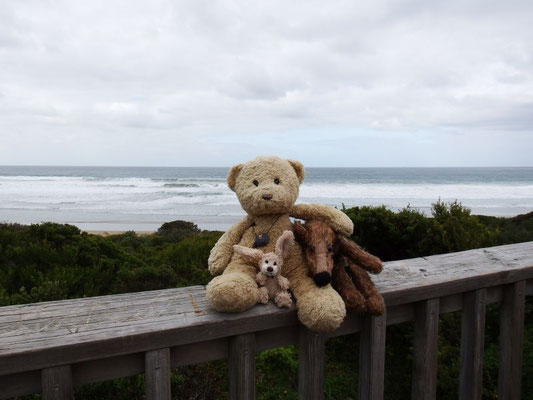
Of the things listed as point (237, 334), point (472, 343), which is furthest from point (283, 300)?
point (472, 343)

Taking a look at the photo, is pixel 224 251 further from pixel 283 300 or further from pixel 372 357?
pixel 372 357

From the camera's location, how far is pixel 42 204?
22891 millimetres

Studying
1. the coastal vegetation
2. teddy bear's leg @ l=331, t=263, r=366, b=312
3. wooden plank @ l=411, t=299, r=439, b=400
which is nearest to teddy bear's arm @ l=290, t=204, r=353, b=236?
teddy bear's leg @ l=331, t=263, r=366, b=312

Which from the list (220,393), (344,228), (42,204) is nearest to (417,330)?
(344,228)

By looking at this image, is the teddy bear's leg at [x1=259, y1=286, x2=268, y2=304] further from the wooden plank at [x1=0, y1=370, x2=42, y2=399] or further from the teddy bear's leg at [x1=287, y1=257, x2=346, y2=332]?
the wooden plank at [x1=0, y1=370, x2=42, y2=399]

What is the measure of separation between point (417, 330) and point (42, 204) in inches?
→ 994

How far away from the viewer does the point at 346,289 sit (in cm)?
135

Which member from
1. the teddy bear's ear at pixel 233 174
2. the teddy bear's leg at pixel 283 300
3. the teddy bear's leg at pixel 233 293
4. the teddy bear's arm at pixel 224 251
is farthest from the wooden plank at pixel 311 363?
the teddy bear's ear at pixel 233 174

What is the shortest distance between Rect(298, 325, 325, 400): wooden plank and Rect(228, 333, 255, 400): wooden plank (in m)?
0.19

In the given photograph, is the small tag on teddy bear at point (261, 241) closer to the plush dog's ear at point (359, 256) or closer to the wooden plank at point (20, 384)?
the plush dog's ear at point (359, 256)

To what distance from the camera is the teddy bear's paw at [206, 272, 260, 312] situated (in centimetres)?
122

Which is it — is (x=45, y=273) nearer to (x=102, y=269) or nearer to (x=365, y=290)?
(x=102, y=269)

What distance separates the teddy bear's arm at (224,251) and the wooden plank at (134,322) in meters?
0.13

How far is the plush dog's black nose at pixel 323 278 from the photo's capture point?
1273mm
